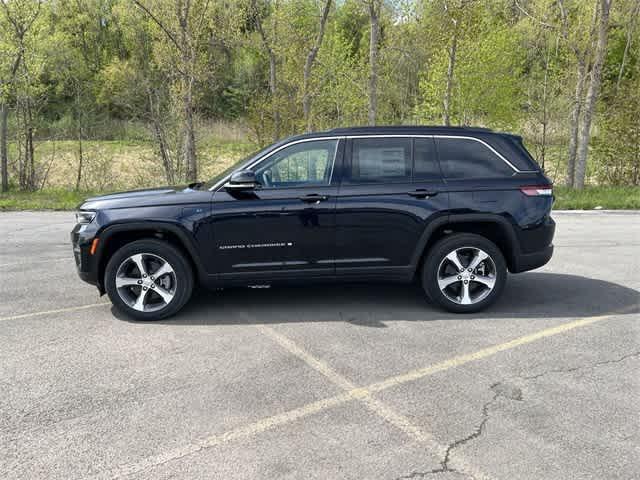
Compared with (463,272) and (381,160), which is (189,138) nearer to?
(381,160)

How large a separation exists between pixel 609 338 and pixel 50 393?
452cm

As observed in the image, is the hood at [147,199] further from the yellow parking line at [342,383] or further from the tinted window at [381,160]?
the tinted window at [381,160]

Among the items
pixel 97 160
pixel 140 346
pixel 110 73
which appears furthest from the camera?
pixel 110 73

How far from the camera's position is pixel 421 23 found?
701 inches

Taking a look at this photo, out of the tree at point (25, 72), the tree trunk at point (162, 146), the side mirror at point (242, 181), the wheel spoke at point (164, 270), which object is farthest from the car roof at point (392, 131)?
the tree at point (25, 72)

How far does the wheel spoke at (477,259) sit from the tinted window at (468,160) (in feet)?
2.54

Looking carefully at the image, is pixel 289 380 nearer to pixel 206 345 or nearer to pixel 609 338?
pixel 206 345

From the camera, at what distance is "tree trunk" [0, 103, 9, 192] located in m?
16.6

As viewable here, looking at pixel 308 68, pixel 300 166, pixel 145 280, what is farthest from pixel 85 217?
pixel 308 68

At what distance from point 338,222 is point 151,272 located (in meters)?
1.90

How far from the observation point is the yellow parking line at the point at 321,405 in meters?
2.84

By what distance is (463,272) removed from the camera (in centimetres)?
514

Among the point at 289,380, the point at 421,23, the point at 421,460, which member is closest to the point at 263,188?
the point at 289,380

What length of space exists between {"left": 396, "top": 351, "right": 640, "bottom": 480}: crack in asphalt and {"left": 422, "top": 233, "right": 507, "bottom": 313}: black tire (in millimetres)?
1306
